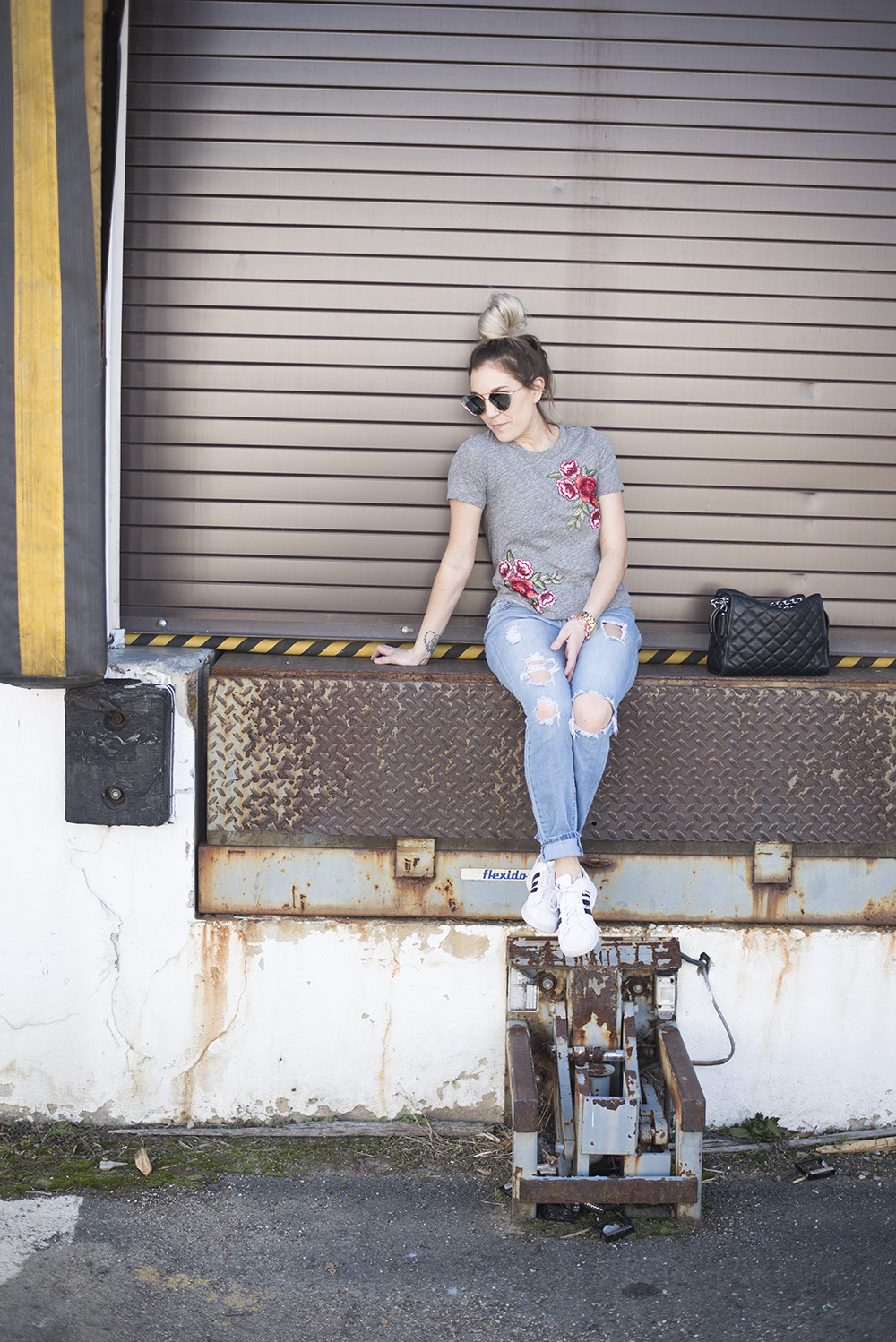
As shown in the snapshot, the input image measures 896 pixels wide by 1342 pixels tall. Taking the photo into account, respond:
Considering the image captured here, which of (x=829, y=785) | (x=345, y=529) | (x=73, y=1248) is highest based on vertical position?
(x=345, y=529)

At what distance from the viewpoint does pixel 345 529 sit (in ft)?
13.0

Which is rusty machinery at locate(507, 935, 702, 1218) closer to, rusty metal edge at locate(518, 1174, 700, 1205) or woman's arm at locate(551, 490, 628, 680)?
rusty metal edge at locate(518, 1174, 700, 1205)

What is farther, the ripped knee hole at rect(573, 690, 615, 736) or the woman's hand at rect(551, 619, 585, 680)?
the woman's hand at rect(551, 619, 585, 680)

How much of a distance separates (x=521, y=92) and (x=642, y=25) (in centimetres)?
50

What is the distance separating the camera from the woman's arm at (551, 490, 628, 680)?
136 inches

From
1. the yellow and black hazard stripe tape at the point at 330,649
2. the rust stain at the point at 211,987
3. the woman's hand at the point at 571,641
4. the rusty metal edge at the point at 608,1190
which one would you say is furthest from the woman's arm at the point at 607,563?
the rusty metal edge at the point at 608,1190

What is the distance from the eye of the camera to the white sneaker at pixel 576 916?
306 centimetres

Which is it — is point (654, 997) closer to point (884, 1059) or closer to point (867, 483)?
point (884, 1059)

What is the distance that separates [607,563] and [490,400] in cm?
67

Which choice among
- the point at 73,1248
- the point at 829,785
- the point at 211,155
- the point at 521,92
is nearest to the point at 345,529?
the point at 211,155

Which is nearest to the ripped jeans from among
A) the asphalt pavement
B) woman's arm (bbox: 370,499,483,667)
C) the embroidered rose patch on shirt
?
woman's arm (bbox: 370,499,483,667)

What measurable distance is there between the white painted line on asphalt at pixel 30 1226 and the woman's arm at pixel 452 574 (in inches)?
77.9

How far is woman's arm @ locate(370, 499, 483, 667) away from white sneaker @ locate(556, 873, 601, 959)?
0.96 metres

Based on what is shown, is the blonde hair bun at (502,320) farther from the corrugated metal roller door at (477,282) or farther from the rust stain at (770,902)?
the rust stain at (770,902)
